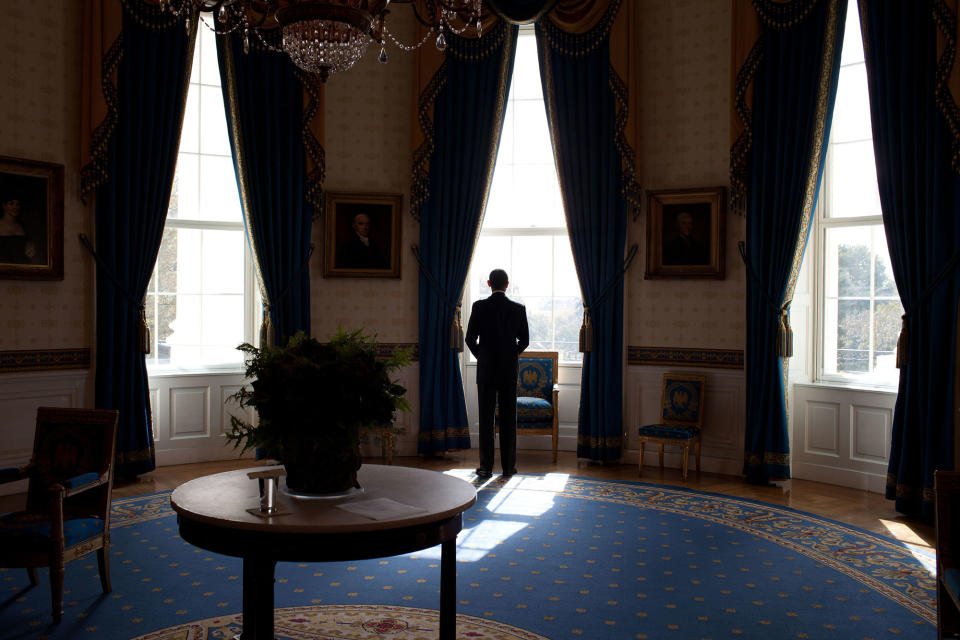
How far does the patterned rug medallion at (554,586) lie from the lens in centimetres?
352

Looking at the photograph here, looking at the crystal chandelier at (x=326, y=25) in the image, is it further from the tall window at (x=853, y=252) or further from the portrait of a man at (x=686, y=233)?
the tall window at (x=853, y=252)

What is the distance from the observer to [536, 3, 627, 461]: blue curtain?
24.0ft

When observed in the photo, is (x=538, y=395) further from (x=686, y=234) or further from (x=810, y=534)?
(x=810, y=534)

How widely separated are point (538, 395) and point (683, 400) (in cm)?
134

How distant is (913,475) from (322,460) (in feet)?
15.0

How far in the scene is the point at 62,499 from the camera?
3.59m

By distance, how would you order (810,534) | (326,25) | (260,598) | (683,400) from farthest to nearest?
(683,400)
(810,534)
(326,25)
(260,598)

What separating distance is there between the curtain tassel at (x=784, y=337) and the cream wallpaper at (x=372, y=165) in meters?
3.27

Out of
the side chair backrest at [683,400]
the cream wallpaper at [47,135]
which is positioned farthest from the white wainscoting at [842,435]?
the cream wallpaper at [47,135]

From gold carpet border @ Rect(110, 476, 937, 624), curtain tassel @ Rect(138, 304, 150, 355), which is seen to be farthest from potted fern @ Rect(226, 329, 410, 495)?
curtain tassel @ Rect(138, 304, 150, 355)

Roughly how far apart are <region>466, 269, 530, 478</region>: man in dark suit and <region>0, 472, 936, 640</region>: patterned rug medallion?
1.16 m

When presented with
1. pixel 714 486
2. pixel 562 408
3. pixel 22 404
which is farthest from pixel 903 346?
pixel 22 404

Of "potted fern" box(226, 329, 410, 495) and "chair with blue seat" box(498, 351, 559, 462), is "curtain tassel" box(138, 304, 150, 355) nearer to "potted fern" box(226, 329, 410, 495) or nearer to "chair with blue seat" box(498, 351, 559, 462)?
"chair with blue seat" box(498, 351, 559, 462)

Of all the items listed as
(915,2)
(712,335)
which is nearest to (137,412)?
(712,335)
